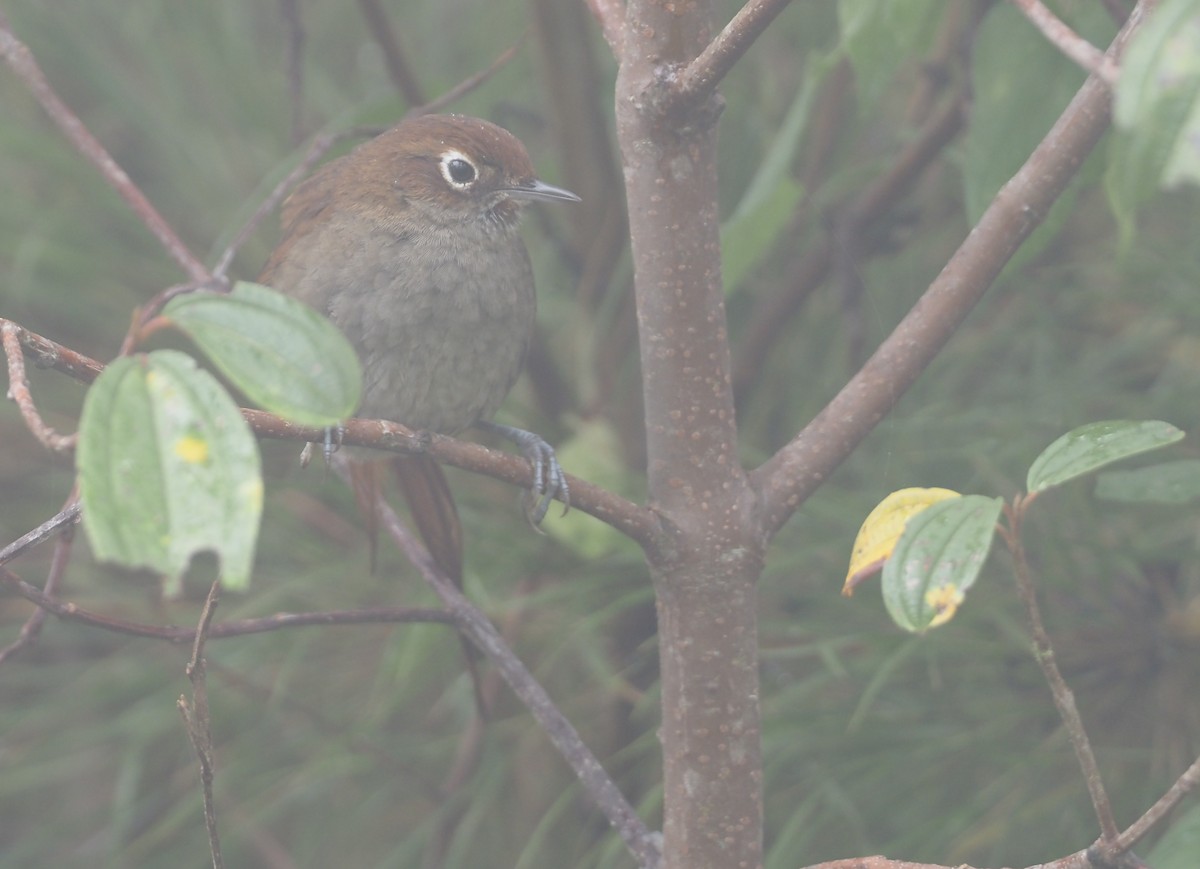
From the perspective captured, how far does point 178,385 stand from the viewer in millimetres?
857

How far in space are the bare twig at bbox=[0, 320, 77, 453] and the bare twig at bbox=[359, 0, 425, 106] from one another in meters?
1.46

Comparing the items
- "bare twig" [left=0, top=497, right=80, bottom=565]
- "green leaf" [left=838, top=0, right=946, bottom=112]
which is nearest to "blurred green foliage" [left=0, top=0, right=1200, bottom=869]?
"green leaf" [left=838, top=0, right=946, bottom=112]

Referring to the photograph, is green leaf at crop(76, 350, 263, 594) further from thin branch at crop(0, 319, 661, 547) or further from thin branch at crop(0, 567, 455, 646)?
thin branch at crop(0, 567, 455, 646)

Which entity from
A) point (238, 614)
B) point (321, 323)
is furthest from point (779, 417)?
point (321, 323)

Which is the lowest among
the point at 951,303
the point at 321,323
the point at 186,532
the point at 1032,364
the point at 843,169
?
the point at 186,532

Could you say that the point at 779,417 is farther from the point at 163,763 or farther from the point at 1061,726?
the point at 163,763

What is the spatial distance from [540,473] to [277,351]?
0.91 meters

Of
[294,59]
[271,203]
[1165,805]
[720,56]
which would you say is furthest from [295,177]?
[1165,805]

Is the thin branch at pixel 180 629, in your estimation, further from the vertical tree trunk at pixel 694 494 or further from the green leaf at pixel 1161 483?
the green leaf at pixel 1161 483

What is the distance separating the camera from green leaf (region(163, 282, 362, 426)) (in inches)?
33.8

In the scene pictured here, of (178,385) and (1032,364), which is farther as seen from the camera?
(1032,364)

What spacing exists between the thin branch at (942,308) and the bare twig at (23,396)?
0.69 metres

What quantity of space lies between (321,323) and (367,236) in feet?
4.12

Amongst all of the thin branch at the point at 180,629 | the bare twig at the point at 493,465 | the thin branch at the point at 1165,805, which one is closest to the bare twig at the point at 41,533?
the thin branch at the point at 180,629
